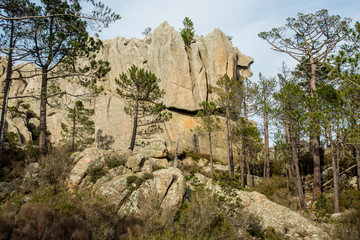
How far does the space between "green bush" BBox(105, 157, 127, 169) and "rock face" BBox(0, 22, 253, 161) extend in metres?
15.4

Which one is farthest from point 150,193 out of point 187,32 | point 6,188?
point 187,32

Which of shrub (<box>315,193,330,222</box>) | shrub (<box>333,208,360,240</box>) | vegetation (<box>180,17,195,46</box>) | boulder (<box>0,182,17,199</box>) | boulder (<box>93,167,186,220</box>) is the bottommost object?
shrub (<box>315,193,330,222</box>)

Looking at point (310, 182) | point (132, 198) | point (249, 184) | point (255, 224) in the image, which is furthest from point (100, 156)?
point (310, 182)

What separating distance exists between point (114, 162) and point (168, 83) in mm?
23204

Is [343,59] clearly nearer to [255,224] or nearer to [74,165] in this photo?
[255,224]

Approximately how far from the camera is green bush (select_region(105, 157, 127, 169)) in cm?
1120

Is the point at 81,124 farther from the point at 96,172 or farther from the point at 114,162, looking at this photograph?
the point at 96,172

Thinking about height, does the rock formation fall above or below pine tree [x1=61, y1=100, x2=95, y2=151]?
below

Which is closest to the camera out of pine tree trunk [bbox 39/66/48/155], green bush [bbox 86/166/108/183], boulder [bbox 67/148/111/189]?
boulder [bbox 67/148/111/189]

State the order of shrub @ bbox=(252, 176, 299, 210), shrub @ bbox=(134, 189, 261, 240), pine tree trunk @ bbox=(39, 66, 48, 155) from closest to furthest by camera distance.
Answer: shrub @ bbox=(134, 189, 261, 240) < pine tree trunk @ bbox=(39, 66, 48, 155) < shrub @ bbox=(252, 176, 299, 210)

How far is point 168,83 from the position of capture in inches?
1307

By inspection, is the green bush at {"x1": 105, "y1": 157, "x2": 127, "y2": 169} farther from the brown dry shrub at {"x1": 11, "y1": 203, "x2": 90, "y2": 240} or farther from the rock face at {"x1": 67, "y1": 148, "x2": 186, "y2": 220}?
the brown dry shrub at {"x1": 11, "y1": 203, "x2": 90, "y2": 240}

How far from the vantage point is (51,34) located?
1169 centimetres

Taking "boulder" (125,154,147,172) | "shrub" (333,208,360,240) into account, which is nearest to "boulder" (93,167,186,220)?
"boulder" (125,154,147,172)
